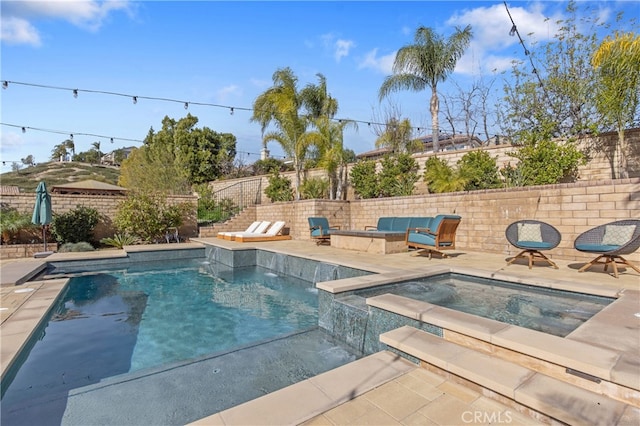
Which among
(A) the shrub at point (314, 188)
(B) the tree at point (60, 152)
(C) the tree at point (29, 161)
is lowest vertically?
(A) the shrub at point (314, 188)

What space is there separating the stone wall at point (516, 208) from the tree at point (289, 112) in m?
2.64

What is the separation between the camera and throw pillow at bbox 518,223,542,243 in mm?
6082

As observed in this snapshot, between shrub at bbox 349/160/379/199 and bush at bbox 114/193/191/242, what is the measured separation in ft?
22.9

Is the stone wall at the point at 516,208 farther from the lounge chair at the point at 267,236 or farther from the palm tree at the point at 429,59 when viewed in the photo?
the palm tree at the point at 429,59

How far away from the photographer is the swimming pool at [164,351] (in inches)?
96.0

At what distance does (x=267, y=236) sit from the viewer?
11.8 metres

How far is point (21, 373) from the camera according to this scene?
3.05m

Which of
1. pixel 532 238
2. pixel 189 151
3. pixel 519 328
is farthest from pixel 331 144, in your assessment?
pixel 189 151

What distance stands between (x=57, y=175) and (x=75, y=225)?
38.6 m

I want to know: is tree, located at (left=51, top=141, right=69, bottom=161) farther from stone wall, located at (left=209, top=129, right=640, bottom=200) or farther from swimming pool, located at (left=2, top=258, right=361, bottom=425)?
stone wall, located at (left=209, top=129, right=640, bottom=200)

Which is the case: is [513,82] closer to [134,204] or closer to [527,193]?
[527,193]

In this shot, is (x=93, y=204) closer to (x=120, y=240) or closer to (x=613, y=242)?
(x=120, y=240)

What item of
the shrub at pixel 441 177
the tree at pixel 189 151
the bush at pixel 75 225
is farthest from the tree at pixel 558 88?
the tree at pixel 189 151

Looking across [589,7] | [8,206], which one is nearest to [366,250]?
[589,7]
